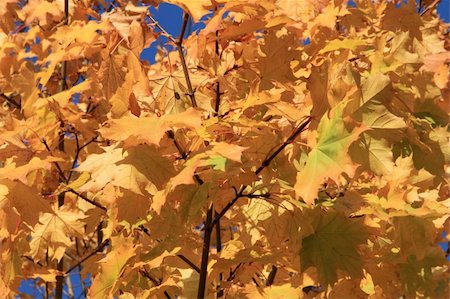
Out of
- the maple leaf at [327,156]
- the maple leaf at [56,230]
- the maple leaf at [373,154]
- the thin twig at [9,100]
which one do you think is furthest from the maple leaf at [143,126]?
the thin twig at [9,100]

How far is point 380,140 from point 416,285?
37.2 inches

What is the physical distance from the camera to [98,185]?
1690mm

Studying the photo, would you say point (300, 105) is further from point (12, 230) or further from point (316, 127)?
point (12, 230)

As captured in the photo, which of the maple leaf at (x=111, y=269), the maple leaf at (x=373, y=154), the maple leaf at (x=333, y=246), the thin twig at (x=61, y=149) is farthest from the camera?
the thin twig at (x=61, y=149)

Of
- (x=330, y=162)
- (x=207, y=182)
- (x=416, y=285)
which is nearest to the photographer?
(x=330, y=162)

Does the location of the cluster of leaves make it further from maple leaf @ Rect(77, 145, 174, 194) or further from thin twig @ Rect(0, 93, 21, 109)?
thin twig @ Rect(0, 93, 21, 109)

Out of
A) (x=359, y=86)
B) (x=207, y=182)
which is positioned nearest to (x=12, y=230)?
(x=207, y=182)

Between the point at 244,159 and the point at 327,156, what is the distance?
0.38 m

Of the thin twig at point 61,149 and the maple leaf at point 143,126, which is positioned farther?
the thin twig at point 61,149

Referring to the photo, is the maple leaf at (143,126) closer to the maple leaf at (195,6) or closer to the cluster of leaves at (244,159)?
the cluster of leaves at (244,159)

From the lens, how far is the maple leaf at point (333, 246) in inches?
70.9

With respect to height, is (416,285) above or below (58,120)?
below

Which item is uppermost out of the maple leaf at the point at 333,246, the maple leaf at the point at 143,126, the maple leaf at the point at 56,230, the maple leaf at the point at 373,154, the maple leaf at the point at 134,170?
the maple leaf at the point at 143,126

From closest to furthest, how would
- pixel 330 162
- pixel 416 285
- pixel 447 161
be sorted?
pixel 330 162 → pixel 416 285 → pixel 447 161
